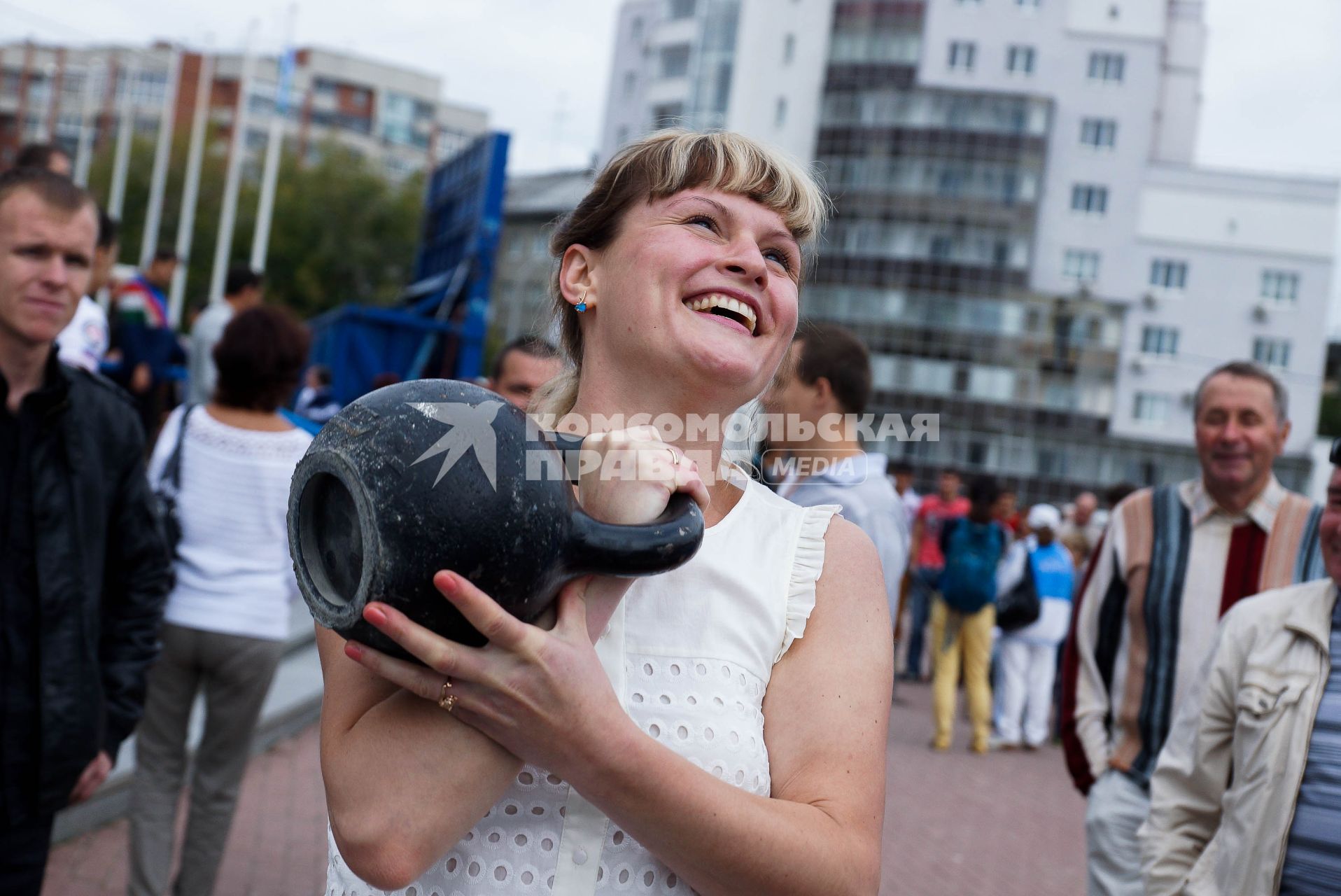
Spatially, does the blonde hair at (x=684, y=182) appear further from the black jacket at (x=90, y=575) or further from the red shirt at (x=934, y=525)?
the red shirt at (x=934, y=525)

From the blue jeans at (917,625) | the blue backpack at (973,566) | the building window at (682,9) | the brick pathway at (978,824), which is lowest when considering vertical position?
the brick pathway at (978,824)

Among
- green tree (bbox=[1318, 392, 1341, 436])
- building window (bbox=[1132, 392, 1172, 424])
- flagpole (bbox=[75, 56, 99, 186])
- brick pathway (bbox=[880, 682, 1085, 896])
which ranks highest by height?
flagpole (bbox=[75, 56, 99, 186])

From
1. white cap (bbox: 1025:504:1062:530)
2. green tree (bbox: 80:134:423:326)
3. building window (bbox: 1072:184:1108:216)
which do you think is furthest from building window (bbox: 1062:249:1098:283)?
white cap (bbox: 1025:504:1062:530)

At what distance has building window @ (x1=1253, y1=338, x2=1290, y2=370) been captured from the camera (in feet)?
171

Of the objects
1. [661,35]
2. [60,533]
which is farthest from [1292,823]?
[661,35]

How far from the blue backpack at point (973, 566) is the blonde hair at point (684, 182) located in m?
8.83

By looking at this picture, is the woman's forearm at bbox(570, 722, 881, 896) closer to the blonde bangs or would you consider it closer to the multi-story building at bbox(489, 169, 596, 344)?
the blonde bangs

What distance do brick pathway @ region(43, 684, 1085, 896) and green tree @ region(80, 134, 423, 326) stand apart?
42738mm

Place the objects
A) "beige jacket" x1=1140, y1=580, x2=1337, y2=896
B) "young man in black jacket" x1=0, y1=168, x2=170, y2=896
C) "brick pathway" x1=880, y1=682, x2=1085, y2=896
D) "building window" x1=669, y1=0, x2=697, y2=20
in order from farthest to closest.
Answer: "building window" x1=669, y1=0, x2=697, y2=20 → "brick pathway" x1=880, y1=682, x2=1085, y2=896 → "beige jacket" x1=1140, y1=580, x2=1337, y2=896 → "young man in black jacket" x1=0, y1=168, x2=170, y2=896

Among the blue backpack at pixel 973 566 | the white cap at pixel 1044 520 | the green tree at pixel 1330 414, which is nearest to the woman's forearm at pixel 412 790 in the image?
the blue backpack at pixel 973 566

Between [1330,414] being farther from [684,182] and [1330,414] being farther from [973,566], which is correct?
[684,182]

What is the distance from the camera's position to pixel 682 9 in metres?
61.2

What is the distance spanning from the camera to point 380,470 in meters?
1.36

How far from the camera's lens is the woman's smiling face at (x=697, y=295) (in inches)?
70.5
